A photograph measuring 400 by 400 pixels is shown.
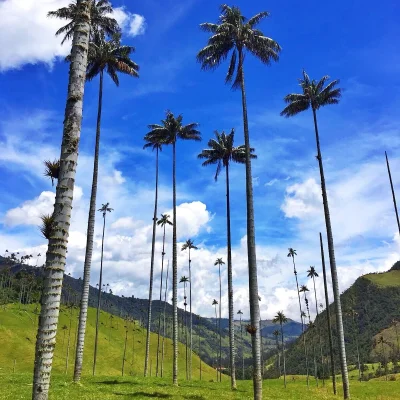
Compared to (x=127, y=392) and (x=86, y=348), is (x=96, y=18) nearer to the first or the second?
(x=127, y=392)

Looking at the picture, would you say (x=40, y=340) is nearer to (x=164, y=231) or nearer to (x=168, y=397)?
(x=168, y=397)

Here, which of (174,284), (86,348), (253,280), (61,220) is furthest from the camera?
(86,348)

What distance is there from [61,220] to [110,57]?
82.5 feet

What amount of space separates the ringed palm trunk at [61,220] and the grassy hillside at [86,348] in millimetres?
81998

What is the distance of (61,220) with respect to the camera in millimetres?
7250

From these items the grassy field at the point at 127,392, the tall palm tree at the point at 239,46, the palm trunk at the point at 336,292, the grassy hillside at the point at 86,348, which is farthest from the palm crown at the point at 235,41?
the grassy hillside at the point at 86,348

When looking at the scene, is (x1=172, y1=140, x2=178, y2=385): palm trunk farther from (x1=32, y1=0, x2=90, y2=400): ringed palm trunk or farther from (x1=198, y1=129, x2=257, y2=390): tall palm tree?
(x1=32, y1=0, x2=90, y2=400): ringed palm trunk

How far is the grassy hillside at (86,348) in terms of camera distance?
98056 mm

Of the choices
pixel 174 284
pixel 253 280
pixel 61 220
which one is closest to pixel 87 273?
pixel 174 284

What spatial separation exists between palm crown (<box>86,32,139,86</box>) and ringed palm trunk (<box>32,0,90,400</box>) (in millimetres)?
21325

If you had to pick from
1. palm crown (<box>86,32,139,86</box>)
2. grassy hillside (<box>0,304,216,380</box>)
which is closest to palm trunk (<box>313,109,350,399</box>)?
palm crown (<box>86,32,139,86</box>)

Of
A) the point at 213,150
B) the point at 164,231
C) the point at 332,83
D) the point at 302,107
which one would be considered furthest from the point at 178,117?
the point at 164,231

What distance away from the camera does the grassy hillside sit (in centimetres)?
9806

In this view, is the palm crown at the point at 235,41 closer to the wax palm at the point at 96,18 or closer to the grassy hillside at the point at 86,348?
the wax palm at the point at 96,18
